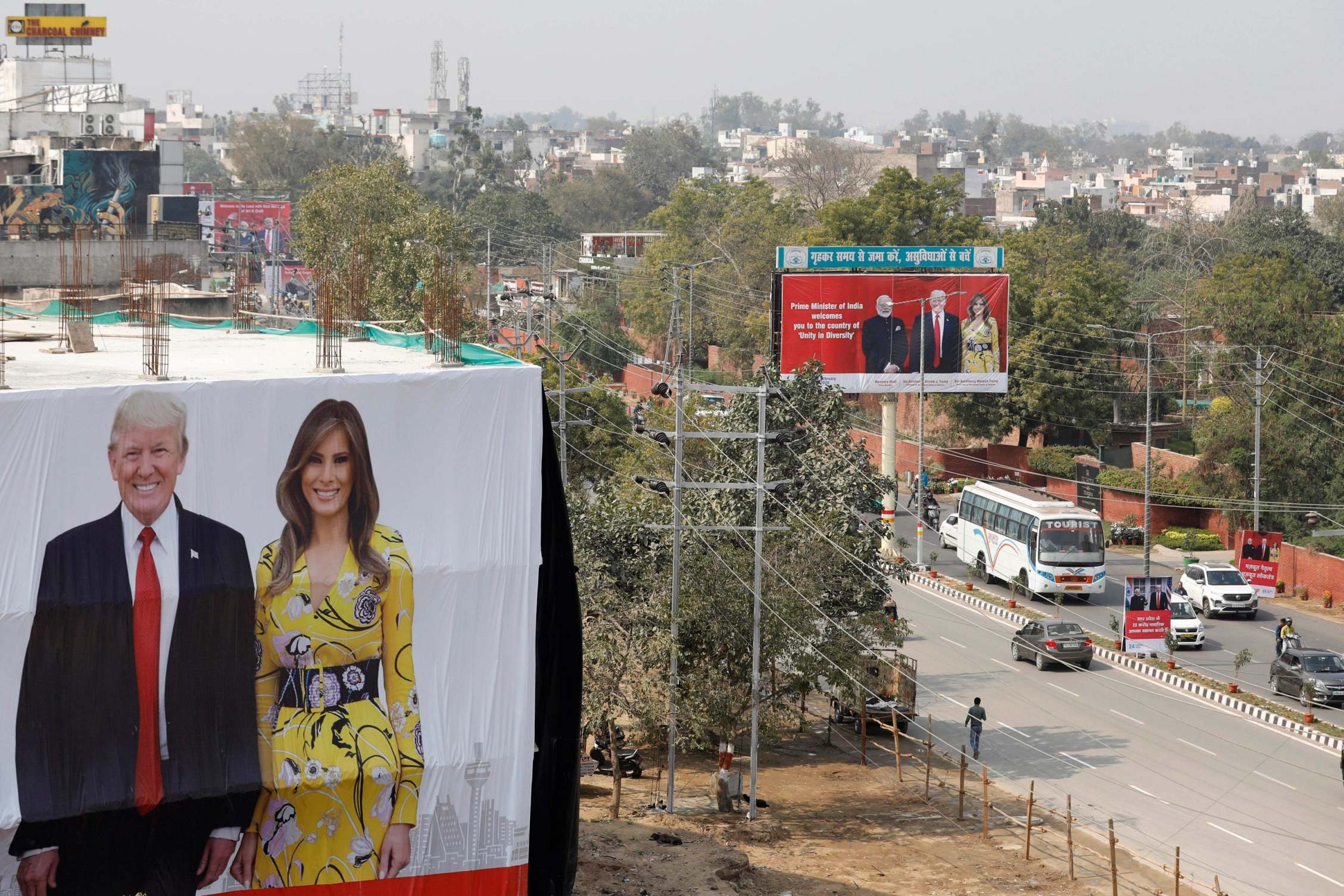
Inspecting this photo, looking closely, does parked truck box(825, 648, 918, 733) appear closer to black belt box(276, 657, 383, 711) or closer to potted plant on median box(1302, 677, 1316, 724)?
potted plant on median box(1302, 677, 1316, 724)

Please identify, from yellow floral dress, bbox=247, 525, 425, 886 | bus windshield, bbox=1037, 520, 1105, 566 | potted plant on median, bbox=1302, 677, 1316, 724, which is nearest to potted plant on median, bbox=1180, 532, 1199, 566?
bus windshield, bbox=1037, 520, 1105, 566

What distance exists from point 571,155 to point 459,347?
169m

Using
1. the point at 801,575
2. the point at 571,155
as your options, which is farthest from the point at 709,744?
the point at 571,155

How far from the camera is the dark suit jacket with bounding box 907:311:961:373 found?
40812 millimetres

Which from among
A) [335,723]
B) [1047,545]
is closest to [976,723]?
[1047,545]

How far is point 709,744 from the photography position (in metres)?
21.9

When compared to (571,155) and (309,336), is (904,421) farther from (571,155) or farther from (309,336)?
(571,155)

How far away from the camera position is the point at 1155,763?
23.9 meters

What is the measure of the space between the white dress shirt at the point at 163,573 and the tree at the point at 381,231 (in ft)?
84.6

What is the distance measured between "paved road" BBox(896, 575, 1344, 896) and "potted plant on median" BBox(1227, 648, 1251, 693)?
1.94 feet

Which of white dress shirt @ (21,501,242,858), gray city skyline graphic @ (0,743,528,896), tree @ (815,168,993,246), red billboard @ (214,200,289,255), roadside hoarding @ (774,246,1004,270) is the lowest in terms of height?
Result: gray city skyline graphic @ (0,743,528,896)

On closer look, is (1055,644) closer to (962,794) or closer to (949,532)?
(962,794)

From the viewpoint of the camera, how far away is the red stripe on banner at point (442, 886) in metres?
15.7

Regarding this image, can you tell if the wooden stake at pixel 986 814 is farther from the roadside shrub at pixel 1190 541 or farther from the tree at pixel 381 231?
the tree at pixel 381 231
